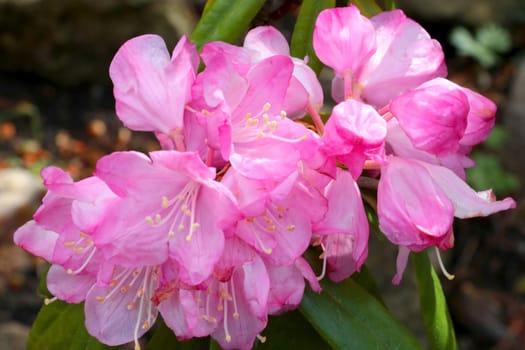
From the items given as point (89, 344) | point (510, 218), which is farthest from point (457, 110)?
point (510, 218)

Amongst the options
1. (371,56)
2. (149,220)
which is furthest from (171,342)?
(371,56)

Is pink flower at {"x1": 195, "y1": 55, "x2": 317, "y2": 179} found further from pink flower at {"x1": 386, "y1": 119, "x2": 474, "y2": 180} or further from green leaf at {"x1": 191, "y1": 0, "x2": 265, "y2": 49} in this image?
green leaf at {"x1": 191, "y1": 0, "x2": 265, "y2": 49}

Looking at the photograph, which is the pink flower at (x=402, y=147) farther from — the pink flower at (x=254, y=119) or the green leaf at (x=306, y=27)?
the green leaf at (x=306, y=27)

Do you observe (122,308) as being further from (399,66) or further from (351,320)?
(399,66)

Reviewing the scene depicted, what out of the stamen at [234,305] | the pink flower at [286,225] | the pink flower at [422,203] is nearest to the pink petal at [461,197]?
the pink flower at [422,203]

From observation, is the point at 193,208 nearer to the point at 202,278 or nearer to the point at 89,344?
the point at 202,278

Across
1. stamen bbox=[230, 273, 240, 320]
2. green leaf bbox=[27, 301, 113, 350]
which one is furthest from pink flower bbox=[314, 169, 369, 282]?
green leaf bbox=[27, 301, 113, 350]
